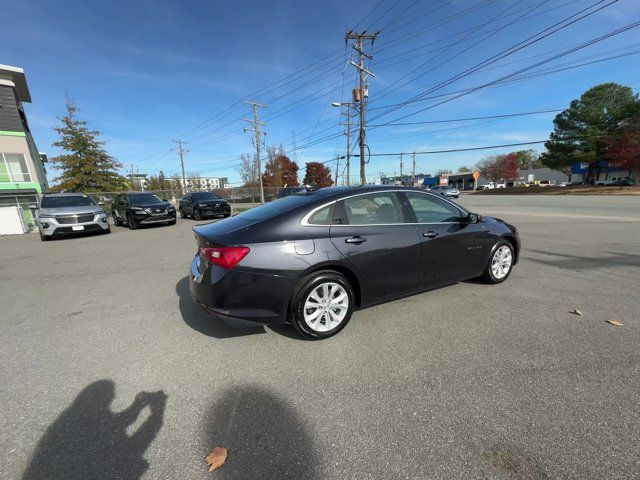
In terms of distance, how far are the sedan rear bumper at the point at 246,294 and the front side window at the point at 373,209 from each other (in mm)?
1045

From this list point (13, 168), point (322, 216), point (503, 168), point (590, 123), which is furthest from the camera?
point (503, 168)

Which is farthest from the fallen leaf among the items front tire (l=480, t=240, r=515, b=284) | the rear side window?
front tire (l=480, t=240, r=515, b=284)

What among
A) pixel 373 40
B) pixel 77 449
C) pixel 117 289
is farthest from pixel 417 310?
pixel 373 40

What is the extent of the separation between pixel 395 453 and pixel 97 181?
121 feet

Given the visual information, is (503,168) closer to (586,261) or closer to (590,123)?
(590,123)

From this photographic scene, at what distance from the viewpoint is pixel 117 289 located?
4.89 meters

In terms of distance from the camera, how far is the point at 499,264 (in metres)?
4.57

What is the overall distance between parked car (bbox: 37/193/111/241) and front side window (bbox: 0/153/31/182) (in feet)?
56.2

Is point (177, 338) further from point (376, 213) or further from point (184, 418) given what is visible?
point (376, 213)

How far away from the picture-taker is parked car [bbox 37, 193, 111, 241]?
10086 millimetres

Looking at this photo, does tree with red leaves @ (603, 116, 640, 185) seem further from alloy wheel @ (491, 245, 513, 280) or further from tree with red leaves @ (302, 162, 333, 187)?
alloy wheel @ (491, 245, 513, 280)

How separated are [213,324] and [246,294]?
106cm

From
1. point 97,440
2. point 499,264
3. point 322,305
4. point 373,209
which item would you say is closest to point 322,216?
point 373,209

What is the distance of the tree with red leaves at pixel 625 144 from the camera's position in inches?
1448
